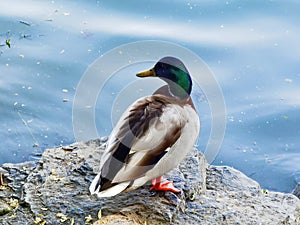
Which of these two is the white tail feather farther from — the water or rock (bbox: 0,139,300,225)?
the water

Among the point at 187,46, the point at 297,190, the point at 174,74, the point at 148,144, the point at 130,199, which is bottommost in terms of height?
the point at 297,190

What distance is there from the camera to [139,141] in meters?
3.46

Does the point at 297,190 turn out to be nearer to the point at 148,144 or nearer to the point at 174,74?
the point at 174,74

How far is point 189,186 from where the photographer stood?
3.84 m

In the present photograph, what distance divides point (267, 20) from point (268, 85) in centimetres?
103

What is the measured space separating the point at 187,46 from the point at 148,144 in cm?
304

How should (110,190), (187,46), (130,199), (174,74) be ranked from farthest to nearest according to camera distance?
(187,46) → (174,74) → (130,199) → (110,190)

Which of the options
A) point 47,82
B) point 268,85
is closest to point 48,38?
point 47,82

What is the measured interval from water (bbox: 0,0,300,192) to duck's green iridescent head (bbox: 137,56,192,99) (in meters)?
1.58

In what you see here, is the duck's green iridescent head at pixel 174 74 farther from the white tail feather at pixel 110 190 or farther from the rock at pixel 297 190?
the rock at pixel 297 190

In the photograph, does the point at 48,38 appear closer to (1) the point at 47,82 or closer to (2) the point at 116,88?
(1) the point at 47,82

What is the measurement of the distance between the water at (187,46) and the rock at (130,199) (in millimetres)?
1288

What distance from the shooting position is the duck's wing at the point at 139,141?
3404mm

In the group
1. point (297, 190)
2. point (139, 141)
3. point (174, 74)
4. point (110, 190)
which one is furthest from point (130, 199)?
point (297, 190)
